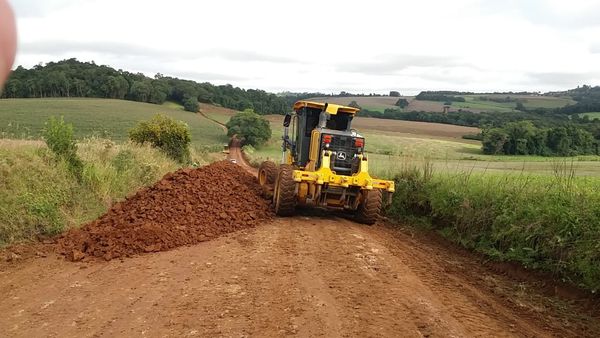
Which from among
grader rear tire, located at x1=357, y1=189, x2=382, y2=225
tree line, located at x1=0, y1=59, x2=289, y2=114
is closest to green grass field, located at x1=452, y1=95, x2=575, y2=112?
tree line, located at x1=0, y1=59, x2=289, y2=114

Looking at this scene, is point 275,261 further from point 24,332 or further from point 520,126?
point 520,126

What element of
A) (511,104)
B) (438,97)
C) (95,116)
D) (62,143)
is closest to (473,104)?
(511,104)

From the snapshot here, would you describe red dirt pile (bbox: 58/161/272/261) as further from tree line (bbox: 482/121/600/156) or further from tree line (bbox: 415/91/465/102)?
tree line (bbox: 415/91/465/102)

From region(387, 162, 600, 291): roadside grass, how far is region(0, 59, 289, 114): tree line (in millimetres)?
58296

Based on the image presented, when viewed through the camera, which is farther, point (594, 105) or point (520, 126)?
point (594, 105)

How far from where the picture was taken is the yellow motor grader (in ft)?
34.5

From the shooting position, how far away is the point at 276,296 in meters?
5.89

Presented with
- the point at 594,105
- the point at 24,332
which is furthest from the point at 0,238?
the point at 594,105

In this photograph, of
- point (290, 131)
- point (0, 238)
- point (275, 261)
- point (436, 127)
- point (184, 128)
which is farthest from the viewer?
point (436, 127)

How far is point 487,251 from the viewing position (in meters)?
8.51

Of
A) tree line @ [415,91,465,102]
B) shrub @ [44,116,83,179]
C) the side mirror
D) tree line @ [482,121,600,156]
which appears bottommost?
tree line @ [482,121,600,156]

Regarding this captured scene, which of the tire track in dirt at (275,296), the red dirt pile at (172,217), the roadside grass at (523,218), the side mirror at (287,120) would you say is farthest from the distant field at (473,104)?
the tire track in dirt at (275,296)

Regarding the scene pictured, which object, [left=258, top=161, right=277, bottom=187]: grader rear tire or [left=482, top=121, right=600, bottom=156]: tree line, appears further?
[left=482, top=121, right=600, bottom=156]: tree line

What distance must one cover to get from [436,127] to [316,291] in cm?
5476
